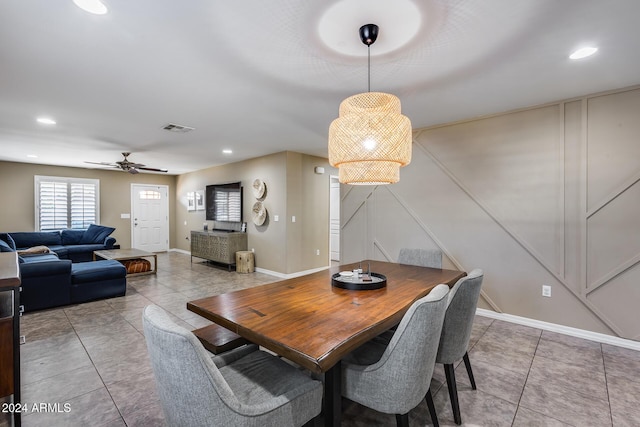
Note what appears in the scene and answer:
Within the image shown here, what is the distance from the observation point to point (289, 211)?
17.9 ft

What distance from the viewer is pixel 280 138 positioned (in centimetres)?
457

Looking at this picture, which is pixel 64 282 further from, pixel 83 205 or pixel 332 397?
pixel 83 205

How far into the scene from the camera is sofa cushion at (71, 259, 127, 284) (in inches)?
154

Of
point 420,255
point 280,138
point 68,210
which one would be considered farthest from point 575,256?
point 68,210

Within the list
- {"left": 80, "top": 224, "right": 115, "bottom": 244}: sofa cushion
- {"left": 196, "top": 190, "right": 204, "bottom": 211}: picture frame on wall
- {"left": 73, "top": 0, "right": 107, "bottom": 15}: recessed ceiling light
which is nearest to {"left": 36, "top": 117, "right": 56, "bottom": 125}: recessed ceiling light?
{"left": 73, "top": 0, "right": 107, "bottom": 15}: recessed ceiling light

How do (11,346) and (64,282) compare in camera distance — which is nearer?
(11,346)

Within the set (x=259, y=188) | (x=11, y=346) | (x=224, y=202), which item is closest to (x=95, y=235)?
(x=224, y=202)

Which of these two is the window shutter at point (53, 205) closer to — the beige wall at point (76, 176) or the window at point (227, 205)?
the beige wall at point (76, 176)

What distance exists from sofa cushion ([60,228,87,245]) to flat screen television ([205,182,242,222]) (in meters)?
2.84

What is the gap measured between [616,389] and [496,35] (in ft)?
8.68

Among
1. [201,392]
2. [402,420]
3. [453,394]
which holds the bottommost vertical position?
[453,394]

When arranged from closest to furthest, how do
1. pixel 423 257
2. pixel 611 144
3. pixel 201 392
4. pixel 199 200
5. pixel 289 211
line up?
pixel 201 392
pixel 611 144
pixel 423 257
pixel 289 211
pixel 199 200

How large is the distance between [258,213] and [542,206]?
183 inches

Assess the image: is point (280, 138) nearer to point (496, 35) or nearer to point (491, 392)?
point (496, 35)
